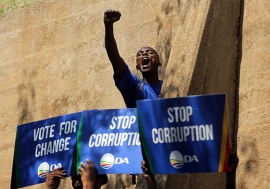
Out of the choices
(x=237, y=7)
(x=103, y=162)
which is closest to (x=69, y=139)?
(x=103, y=162)

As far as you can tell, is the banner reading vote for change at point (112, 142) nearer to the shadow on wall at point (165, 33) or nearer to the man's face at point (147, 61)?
the man's face at point (147, 61)

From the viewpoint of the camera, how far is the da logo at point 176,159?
5.30 m

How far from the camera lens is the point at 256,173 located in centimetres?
661

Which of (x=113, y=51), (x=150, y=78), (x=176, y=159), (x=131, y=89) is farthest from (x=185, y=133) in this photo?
(x=150, y=78)

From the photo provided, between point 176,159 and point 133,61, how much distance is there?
131 inches

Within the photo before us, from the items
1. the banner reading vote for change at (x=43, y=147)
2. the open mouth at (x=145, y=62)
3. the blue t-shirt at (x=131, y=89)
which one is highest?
the open mouth at (x=145, y=62)

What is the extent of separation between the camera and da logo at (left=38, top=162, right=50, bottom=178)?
Answer: 601 cm

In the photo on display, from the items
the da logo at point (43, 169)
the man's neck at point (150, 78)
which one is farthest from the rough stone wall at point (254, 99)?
the da logo at point (43, 169)

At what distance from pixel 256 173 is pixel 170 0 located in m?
2.68

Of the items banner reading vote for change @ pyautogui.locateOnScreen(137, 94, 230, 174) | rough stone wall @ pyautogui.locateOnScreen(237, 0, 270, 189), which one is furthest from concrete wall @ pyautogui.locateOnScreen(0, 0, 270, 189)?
banner reading vote for change @ pyautogui.locateOnScreen(137, 94, 230, 174)

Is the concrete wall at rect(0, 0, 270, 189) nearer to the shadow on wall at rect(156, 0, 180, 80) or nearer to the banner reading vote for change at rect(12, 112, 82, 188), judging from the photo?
the shadow on wall at rect(156, 0, 180, 80)

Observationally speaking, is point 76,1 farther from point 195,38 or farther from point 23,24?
point 195,38

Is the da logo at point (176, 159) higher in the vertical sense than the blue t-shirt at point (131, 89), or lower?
lower

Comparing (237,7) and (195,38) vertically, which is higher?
(237,7)
